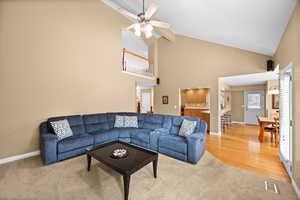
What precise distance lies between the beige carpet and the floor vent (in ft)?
0.18

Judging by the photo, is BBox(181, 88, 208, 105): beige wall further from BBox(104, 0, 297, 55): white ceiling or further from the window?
BBox(104, 0, 297, 55): white ceiling

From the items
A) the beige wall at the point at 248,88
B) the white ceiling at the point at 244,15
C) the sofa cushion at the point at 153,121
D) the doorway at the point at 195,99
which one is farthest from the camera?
the doorway at the point at 195,99

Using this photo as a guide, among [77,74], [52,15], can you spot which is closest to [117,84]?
[77,74]

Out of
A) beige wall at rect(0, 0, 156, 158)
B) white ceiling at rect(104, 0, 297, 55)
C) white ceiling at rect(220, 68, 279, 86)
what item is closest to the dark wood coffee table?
beige wall at rect(0, 0, 156, 158)

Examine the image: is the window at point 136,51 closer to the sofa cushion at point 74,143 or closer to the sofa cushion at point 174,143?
the sofa cushion at point 74,143

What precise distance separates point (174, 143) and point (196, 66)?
389 centimetres

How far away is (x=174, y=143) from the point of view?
9.44 feet

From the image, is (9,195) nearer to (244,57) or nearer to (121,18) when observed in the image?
(121,18)

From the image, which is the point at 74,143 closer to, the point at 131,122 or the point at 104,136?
the point at 104,136

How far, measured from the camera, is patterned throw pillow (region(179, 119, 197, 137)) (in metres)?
3.09

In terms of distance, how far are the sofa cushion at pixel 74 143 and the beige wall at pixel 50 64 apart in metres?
0.97

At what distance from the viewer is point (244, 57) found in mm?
4438

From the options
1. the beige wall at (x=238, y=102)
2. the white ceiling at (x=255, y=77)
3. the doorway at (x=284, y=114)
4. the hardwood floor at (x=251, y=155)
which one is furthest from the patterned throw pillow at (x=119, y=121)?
the beige wall at (x=238, y=102)

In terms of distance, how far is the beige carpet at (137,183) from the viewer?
70.2 inches
